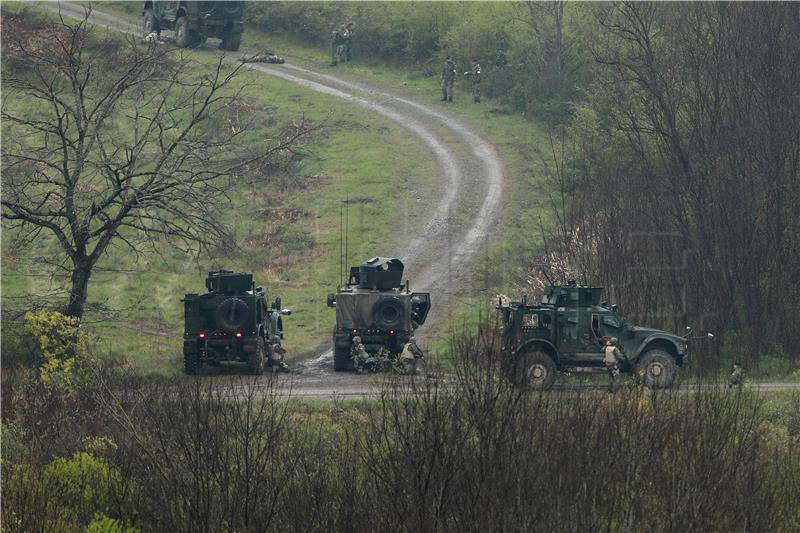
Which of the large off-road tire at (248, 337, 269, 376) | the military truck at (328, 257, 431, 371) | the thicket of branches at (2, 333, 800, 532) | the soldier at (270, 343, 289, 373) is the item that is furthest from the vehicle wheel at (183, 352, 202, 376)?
the thicket of branches at (2, 333, 800, 532)

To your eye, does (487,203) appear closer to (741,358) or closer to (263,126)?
(263,126)

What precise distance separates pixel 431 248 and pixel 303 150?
32.2 feet

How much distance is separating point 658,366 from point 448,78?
31158 mm

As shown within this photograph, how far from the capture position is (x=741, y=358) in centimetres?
3341

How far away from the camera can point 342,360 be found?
103 ft

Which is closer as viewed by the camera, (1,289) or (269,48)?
(1,289)

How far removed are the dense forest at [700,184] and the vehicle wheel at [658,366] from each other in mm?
4651

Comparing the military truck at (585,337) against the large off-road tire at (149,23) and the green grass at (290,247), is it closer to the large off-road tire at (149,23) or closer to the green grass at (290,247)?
the green grass at (290,247)

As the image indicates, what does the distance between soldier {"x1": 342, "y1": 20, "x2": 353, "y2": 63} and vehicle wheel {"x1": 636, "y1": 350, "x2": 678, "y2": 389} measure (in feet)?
121

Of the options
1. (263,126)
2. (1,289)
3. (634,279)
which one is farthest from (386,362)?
(263,126)

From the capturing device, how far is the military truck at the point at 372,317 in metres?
30.9

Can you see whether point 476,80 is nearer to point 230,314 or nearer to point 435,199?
point 435,199

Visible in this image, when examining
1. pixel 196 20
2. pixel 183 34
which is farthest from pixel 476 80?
pixel 183 34

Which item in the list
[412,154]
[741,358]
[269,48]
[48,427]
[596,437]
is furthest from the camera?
[269,48]
